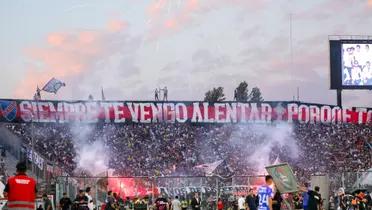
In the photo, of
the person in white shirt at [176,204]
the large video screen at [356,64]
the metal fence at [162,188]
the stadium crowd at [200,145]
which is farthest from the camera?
the large video screen at [356,64]

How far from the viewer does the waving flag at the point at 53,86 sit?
48375 millimetres

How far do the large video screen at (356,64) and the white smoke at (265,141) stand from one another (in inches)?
220

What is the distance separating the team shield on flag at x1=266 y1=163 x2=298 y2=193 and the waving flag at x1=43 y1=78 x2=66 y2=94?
3439cm

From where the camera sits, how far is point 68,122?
49.3 m

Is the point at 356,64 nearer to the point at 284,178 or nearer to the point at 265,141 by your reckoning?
the point at 265,141

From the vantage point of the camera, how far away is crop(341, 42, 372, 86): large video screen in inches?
1982

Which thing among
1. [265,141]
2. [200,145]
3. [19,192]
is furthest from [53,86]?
[19,192]

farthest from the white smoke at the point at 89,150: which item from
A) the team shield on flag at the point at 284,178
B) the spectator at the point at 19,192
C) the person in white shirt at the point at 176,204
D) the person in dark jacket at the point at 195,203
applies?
the spectator at the point at 19,192

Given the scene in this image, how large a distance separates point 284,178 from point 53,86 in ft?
115

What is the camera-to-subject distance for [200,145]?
166ft

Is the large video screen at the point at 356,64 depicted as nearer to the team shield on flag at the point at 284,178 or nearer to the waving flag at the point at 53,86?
the waving flag at the point at 53,86

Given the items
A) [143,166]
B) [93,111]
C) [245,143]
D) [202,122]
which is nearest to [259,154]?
[245,143]

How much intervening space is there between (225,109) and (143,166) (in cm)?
751

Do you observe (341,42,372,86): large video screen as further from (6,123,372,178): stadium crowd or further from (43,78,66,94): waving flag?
(43,78,66,94): waving flag
